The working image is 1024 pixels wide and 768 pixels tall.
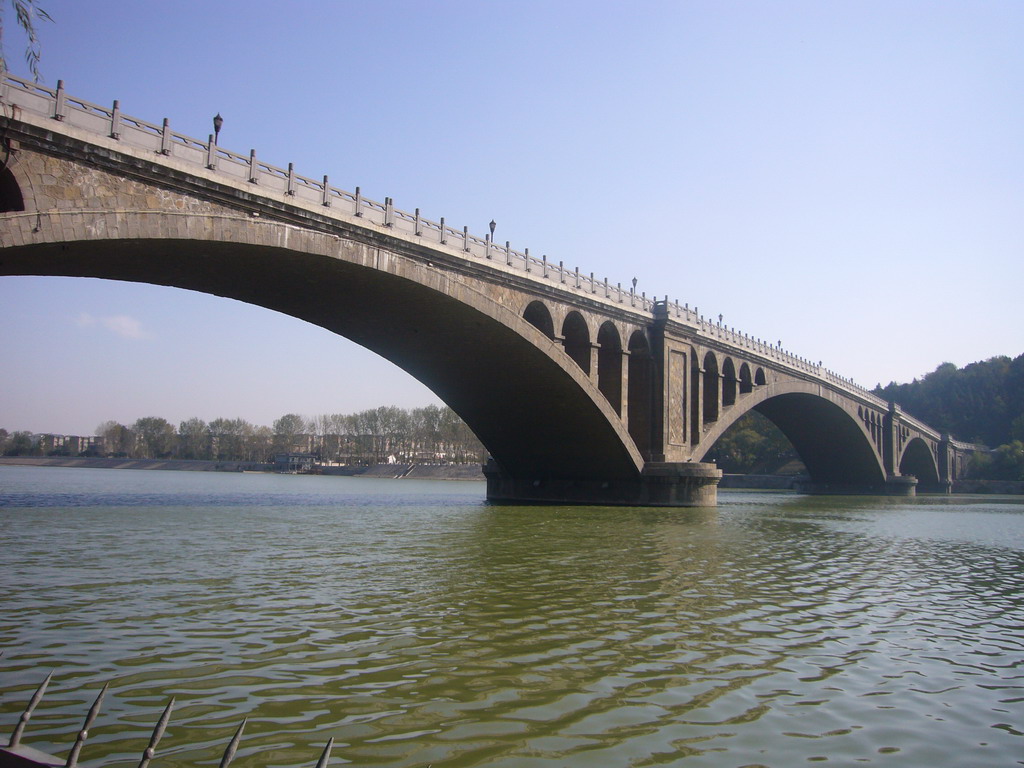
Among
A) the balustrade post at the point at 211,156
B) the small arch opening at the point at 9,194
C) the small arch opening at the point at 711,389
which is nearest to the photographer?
the small arch opening at the point at 9,194

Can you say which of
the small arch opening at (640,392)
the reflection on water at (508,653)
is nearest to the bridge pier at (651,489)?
the small arch opening at (640,392)

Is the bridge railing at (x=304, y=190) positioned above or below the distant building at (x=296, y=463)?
above

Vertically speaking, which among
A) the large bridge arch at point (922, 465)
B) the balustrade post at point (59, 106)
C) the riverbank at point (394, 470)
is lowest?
the riverbank at point (394, 470)

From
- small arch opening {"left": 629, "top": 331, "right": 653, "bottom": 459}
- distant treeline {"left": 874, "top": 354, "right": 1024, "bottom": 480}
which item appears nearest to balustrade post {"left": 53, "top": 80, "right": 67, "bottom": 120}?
small arch opening {"left": 629, "top": 331, "right": 653, "bottom": 459}

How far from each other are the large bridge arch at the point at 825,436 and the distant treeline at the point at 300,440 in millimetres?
60016

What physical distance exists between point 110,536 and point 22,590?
8701mm

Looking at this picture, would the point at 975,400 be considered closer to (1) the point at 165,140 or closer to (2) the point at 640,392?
(2) the point at 640,392

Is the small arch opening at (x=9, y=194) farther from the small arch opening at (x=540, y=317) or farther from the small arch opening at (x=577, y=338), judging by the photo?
the small arch opening at (x=577, y=338)

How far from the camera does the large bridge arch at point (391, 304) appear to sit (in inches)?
838

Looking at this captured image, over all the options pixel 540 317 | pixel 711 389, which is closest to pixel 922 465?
pixel 711 389

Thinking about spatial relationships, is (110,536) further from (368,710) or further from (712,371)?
(712,371)

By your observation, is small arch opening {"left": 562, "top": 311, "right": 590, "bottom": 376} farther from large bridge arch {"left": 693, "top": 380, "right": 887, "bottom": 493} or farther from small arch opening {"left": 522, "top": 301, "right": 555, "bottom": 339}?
large bridge arch {"left": 693, "top": 380, "right": 887, "bottom": 493}

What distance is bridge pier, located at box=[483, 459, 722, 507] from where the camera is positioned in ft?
138

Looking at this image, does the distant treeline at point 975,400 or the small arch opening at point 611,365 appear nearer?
the small arch opening at point 611,365
